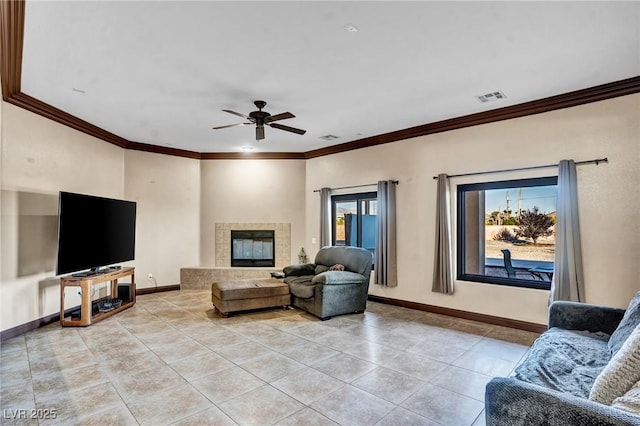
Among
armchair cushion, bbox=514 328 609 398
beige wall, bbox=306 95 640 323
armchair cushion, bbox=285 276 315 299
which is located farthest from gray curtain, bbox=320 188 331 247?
armchair cushion, bbox=514 328 609 398

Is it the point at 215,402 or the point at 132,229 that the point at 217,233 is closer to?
the point at 132,229

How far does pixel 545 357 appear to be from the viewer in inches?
91.2

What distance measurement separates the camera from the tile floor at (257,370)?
8.15 feet

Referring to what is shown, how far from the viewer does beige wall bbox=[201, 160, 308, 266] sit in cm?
737

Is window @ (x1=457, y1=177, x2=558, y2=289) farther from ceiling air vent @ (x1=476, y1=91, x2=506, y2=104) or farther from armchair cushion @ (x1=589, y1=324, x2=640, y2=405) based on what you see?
Answer: armchair cushion @ (x1=589, y1=324, x2=640, y2=405)

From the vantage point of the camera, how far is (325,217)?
6848 millimetres

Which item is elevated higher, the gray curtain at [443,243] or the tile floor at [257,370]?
the gray curtain at [443,243]

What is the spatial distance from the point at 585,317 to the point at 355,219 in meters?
4.14

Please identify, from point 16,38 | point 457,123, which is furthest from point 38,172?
point 457,123

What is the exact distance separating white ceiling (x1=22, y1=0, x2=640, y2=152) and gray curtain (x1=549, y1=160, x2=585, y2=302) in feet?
3.44

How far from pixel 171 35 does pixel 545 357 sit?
378 cm

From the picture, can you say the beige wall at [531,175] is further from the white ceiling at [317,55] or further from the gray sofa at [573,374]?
the gray sofa at [573,374]

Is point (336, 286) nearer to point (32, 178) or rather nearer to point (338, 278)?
point (338, 278)

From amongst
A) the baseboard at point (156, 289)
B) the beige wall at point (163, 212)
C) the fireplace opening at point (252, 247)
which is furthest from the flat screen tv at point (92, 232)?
the fireplace opening at point (252, 247)
